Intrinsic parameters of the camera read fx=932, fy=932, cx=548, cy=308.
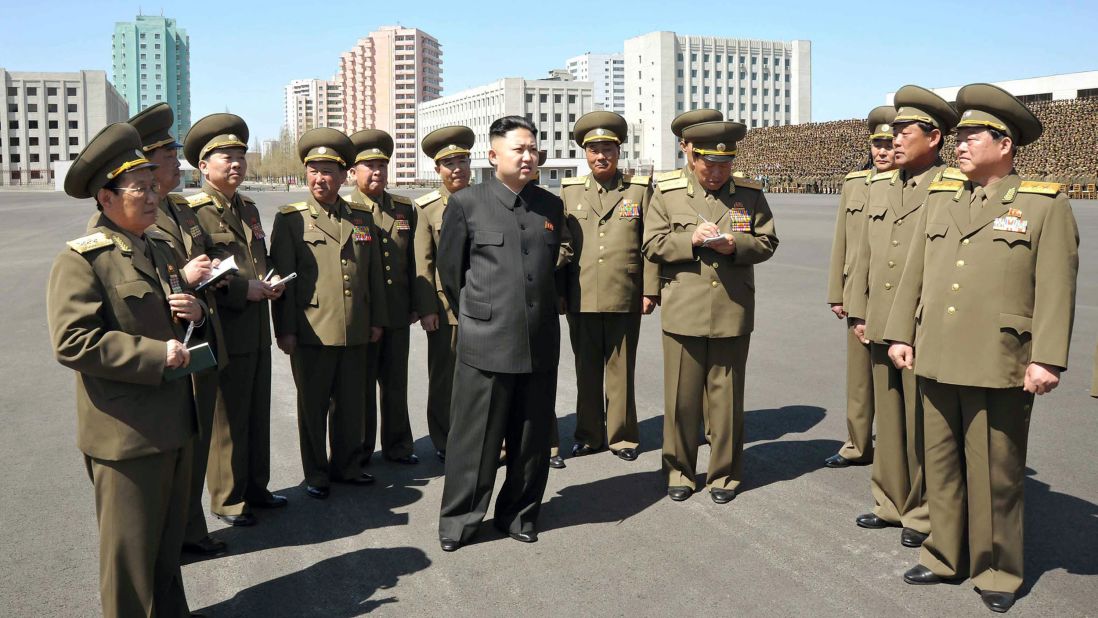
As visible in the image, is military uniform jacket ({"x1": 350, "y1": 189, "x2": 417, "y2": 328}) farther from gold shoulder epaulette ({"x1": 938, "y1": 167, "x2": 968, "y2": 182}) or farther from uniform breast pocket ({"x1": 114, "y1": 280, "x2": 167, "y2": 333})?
gold shoulder epaulette ({"x1": 938, "y1": 167, "x2": 968, "y2": 182})

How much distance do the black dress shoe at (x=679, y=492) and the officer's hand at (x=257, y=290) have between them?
2.58m

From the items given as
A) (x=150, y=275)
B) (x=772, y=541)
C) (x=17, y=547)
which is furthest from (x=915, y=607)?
(x=17, y=547)

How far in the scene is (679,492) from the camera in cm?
550

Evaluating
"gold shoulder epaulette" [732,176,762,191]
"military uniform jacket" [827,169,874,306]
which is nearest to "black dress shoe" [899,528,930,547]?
"military uniform jacket" [827,169,874,306]

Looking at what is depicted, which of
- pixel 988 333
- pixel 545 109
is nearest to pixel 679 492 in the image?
pixel 988 333

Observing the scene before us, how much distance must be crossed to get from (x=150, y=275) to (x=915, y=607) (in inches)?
133

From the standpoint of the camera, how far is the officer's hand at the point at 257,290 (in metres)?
4.98

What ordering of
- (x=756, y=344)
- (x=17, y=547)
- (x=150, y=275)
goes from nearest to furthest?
(x=150, y=275) → (x=17, y=547) → (x=756, y=344)

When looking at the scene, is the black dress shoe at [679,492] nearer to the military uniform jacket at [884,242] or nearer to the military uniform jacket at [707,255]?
the military uniform jacket at [707,255]

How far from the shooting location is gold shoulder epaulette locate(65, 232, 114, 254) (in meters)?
3.24

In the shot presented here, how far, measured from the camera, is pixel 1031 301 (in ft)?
13.1

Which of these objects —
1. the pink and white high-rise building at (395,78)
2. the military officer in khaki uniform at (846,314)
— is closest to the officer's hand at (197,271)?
the military officer in khaki uniform at (846,314)

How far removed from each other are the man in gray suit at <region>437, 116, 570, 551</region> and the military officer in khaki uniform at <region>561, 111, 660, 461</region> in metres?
1.47

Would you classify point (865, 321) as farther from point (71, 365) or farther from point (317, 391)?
point (71, 365)
